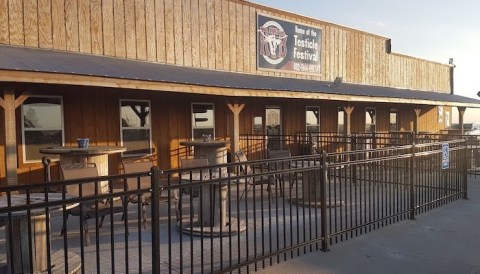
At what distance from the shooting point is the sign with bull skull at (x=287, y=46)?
43.7 feet

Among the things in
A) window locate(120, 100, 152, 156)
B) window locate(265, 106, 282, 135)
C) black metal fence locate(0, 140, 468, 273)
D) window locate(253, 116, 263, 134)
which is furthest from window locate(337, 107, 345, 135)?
window locate(120, 100, 152, 156)

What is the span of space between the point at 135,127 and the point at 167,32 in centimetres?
273

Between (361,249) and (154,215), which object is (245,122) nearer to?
(361,249)

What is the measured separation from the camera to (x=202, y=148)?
9.34 metres

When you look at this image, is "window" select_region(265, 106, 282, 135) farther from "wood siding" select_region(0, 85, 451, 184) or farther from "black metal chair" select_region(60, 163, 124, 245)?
"black metal chair" select_region(60, 163, 124, 245)

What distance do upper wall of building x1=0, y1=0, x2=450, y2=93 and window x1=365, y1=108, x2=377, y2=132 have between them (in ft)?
5.44

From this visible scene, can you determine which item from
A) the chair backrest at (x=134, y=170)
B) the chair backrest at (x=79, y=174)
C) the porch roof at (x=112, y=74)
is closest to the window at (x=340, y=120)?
the porch roof at (x=112, y=74)

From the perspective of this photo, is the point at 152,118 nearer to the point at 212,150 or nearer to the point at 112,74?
the point at 212,150

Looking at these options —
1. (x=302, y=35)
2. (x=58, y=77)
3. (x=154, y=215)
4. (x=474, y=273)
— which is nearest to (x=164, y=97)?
(x=58, y=77)

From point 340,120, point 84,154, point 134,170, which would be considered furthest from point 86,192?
point 340,120

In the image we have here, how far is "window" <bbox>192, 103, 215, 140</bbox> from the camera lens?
1144 centimetres

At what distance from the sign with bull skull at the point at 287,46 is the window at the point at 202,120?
2.63 metres

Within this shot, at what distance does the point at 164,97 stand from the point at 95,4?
2793mm

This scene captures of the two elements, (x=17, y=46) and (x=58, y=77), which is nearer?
(x=58, y=77)
